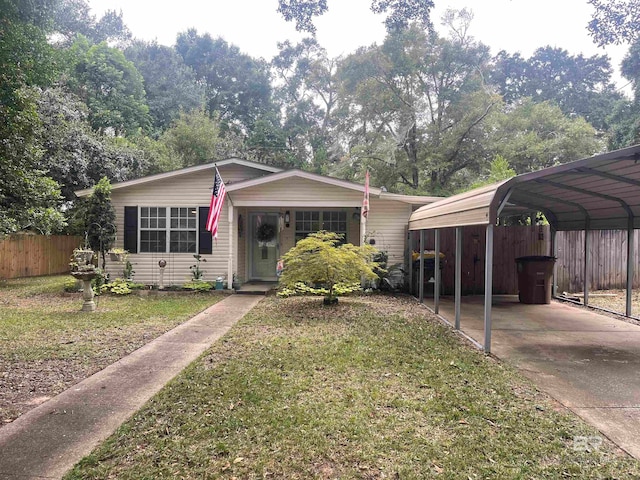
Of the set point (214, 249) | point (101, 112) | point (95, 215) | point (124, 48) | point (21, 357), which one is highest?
point (124, 48)

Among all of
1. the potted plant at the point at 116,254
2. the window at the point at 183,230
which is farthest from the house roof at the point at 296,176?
the potted plant at the point at 116,254

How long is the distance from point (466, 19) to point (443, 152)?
327 inches

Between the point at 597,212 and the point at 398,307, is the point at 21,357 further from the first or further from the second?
the point at 597,212

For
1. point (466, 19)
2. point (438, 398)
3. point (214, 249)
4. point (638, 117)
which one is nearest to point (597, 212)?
point (438, 398)

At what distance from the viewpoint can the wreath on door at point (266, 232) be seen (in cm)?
1239

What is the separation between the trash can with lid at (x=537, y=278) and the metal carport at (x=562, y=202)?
73cm

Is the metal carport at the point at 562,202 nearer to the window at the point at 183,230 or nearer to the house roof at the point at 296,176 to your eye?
the house roof at the point at 296,176

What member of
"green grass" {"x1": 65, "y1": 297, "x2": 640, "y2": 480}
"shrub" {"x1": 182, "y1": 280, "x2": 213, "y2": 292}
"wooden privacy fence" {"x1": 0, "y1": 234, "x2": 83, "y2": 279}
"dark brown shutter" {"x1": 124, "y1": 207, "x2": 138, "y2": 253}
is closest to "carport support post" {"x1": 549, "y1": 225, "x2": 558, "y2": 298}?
"green grass" {"x1": 65, "y1": 297, "x2": 640, "y2": 480}

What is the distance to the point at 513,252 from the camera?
10547 millimetres

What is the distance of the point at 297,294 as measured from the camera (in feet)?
33.7

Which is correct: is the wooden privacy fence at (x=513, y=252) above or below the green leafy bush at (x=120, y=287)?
above

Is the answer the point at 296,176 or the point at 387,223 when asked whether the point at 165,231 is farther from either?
the point at 387,223

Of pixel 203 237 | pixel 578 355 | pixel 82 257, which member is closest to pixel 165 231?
pixel 203 237

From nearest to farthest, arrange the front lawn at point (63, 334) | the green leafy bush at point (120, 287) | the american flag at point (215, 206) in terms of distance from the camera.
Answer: the front lawn at point (63, 334), the american flag at point (215, 206), the green leafy bush at point (120, 287)
